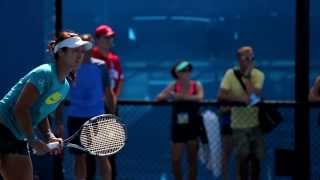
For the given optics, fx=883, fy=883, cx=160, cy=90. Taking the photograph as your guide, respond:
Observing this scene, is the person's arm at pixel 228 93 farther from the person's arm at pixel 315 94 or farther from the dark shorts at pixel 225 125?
the person's arm at pixel 315 94

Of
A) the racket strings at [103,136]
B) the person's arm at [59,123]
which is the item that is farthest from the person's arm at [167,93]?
the racket strings at [103,136]

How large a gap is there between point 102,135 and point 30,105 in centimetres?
68

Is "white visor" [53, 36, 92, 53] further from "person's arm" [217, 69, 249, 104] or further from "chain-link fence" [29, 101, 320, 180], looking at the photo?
"person's arm" [217, 69, 249, 104]

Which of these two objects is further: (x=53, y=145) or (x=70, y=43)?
(x=70, y=43)

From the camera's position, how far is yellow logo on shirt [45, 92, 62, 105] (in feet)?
17.7

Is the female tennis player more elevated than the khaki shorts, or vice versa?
the female tennis player

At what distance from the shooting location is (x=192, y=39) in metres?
9.59

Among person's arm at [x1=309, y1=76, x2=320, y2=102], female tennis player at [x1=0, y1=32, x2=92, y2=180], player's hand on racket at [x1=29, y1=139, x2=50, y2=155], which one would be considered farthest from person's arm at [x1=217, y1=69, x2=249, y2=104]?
player's hand on racket at [x1=29, y1=139, x2=50, y2=155]

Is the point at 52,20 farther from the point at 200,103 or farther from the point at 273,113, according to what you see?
the point at 273,113

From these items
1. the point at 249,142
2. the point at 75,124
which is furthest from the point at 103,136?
the point at 249,142

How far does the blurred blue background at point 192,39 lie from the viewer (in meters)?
9.35

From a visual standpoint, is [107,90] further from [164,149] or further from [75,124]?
[164,149]

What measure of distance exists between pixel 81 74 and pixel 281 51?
242 cm

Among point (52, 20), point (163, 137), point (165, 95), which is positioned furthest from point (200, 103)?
point (52, 20)
